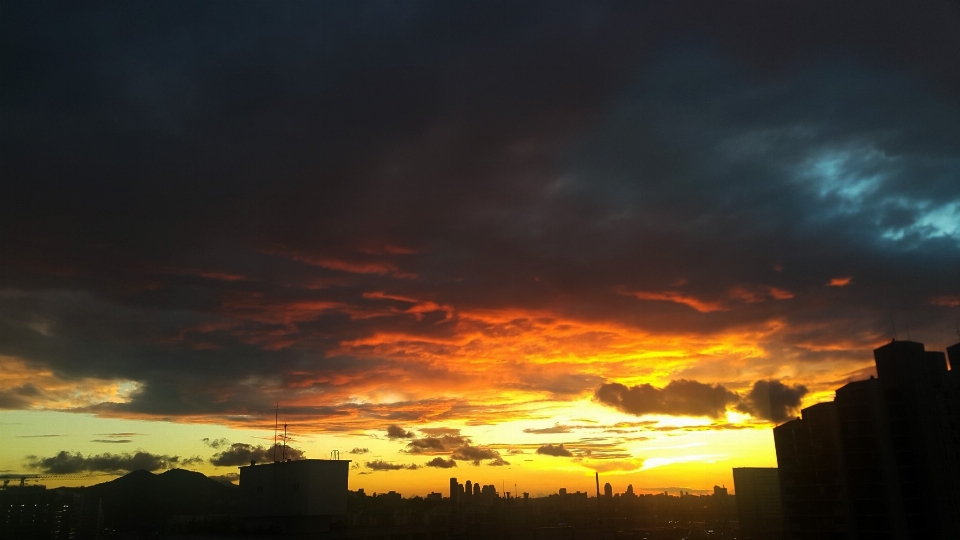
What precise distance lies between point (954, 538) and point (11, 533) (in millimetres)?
196437

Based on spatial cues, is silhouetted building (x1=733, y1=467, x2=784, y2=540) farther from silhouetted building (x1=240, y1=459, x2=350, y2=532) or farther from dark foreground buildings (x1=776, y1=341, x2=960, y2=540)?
silhouetted building (x1=240, y1=459, x2=350, y2=532)

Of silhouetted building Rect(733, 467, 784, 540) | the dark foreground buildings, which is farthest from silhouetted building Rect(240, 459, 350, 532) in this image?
silhouetted building Rect(733, 467, 784, 540)

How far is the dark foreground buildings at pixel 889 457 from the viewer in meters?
83.1

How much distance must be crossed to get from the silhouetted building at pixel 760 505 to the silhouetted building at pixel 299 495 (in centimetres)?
11394

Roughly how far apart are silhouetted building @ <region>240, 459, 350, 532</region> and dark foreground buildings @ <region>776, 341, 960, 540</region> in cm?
7013

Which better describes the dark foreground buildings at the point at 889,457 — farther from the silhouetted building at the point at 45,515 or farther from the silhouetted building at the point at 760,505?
the silhouetted building at the point at 45,515

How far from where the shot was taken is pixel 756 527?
17388 centimetres

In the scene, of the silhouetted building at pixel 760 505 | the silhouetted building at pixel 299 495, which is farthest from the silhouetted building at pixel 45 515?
the silhouetted building at pixel 760 505

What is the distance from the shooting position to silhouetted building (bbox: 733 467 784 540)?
17038cm

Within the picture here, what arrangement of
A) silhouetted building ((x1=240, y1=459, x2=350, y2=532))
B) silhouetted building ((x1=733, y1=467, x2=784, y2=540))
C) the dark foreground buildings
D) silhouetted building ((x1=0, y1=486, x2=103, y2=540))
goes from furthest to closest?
silhouetted building ((x1=733, y1=467, x2=784, y2=540)), silhouetted building ((x1=0, y1=486, x2=103, y2=540)), silhouetted building ((x1=240, y1=459, x2=350, y2=532)), the dark foreground buildings

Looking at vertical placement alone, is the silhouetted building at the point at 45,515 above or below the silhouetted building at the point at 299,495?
below

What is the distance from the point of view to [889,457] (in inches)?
3388

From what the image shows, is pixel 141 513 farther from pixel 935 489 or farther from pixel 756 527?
pixel 935 489

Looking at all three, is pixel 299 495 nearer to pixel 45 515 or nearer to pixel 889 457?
pixel 889 457
